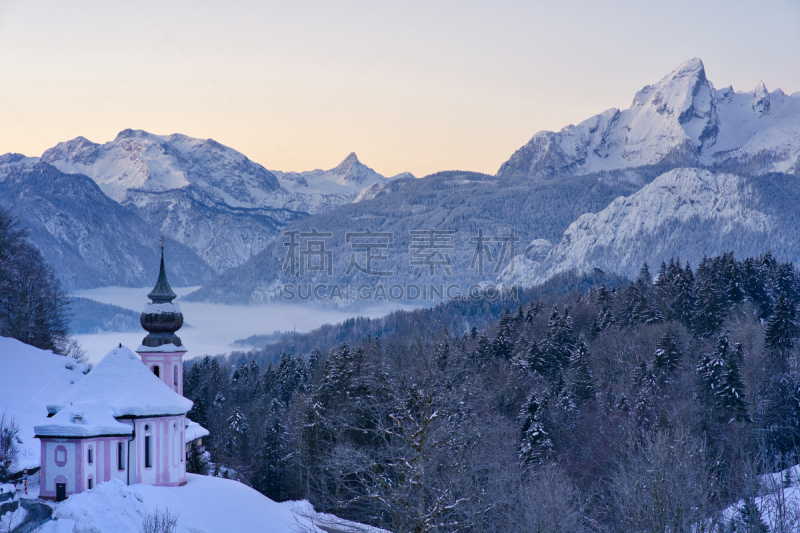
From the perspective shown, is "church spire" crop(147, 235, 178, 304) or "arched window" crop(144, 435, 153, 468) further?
"church spire" crop(147, 235, 178, 304)

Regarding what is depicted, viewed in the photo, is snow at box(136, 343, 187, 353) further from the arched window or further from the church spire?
the arched window

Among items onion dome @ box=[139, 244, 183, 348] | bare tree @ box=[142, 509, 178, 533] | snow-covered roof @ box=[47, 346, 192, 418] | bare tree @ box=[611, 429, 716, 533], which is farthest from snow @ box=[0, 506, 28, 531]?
bare tree @ box=[611, 429, 716, 533]

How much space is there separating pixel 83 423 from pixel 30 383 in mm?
16718

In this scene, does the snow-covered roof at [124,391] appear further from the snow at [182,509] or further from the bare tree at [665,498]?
the bare tree at [665,498]

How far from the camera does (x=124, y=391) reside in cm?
4584

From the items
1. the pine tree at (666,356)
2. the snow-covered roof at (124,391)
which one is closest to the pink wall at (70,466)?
the snow-covered roof at (124,391)

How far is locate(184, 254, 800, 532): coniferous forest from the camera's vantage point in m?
30.8

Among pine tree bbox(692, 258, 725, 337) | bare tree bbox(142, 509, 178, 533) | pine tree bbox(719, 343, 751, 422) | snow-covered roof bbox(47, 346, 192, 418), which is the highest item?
pine tree bbox(692, 258, 725, 337)

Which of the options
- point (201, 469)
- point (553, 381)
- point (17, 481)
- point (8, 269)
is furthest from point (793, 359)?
point (8, 269)

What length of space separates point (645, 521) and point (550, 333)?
47879 mm

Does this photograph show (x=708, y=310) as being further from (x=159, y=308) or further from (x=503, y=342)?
(x=159, y=308)

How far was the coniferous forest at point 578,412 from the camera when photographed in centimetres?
3081

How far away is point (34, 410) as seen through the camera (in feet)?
172

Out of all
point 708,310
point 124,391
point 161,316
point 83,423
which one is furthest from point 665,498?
point 708,310
